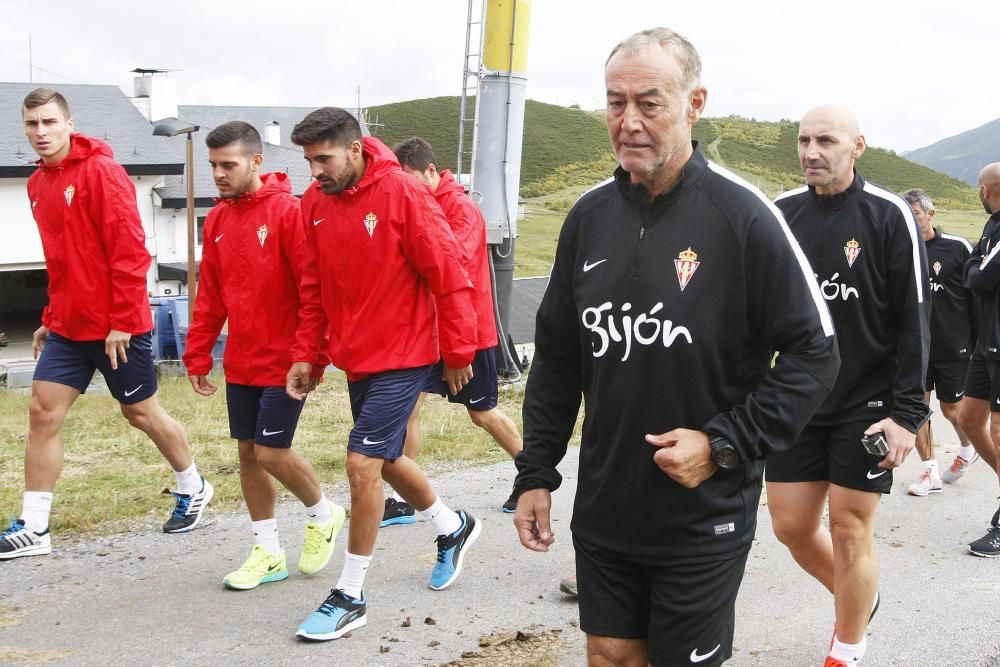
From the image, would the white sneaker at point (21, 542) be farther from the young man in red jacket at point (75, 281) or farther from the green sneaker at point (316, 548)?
the green sneaker at point (316, 548)

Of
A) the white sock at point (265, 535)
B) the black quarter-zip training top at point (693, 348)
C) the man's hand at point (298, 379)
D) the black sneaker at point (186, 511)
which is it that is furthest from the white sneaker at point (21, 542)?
the black quarter-zip training top at point (693, 348)

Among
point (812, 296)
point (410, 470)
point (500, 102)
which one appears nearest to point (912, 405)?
point (812, 296)

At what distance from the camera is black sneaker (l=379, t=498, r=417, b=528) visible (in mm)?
6410

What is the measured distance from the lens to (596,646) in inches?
111

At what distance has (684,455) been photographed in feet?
8.39

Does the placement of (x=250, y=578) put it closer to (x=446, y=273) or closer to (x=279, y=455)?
(x=279, y=455)

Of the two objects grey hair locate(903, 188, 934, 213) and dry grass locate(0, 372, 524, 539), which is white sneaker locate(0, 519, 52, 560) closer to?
dry grass locate(0, 372, 524, 539)

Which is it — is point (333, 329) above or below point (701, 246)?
below

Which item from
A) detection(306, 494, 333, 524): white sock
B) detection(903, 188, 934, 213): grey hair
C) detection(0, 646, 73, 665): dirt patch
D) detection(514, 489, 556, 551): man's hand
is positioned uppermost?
detection(903, 188, 934, 213): grey hair

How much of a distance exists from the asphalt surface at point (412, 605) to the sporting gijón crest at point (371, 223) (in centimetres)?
A: 178

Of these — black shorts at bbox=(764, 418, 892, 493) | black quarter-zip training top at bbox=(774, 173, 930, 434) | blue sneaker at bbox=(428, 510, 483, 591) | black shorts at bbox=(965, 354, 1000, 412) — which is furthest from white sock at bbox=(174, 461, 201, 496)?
black shorts at bbox=(965, 354, 1000, 412)

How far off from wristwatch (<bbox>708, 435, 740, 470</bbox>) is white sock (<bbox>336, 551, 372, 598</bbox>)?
2.57 metres

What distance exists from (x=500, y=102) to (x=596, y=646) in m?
10.6

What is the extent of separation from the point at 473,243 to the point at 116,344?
7.48 ft
